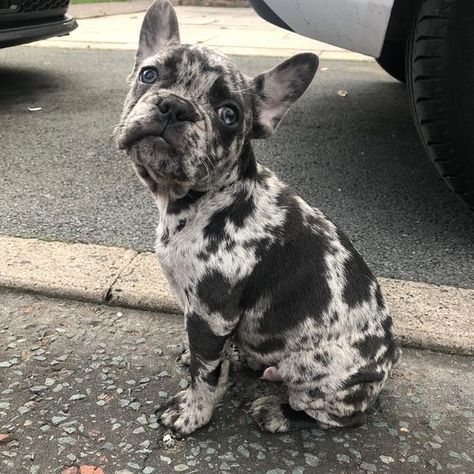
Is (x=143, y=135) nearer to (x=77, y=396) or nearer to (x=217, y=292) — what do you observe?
(x=217, y=292)

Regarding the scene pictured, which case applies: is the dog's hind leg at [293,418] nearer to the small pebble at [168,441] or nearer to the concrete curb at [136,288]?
the small pebble at [168,441]

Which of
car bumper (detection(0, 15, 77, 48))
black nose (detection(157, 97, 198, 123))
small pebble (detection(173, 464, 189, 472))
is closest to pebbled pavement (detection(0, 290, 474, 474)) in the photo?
small pebble (detection(173, 464, 189, 472))

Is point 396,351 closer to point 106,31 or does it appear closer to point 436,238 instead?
point 436,238

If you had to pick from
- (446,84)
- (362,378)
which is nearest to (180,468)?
(362,378)

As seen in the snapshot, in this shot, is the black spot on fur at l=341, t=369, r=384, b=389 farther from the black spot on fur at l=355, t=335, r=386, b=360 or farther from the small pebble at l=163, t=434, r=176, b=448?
the small pebble at l=163, t=434, r=176, b=448

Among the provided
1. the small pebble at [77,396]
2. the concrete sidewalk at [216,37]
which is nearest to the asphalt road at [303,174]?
the small pebble at [77,396]

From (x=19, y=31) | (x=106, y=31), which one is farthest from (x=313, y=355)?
(x=106, y=31)
